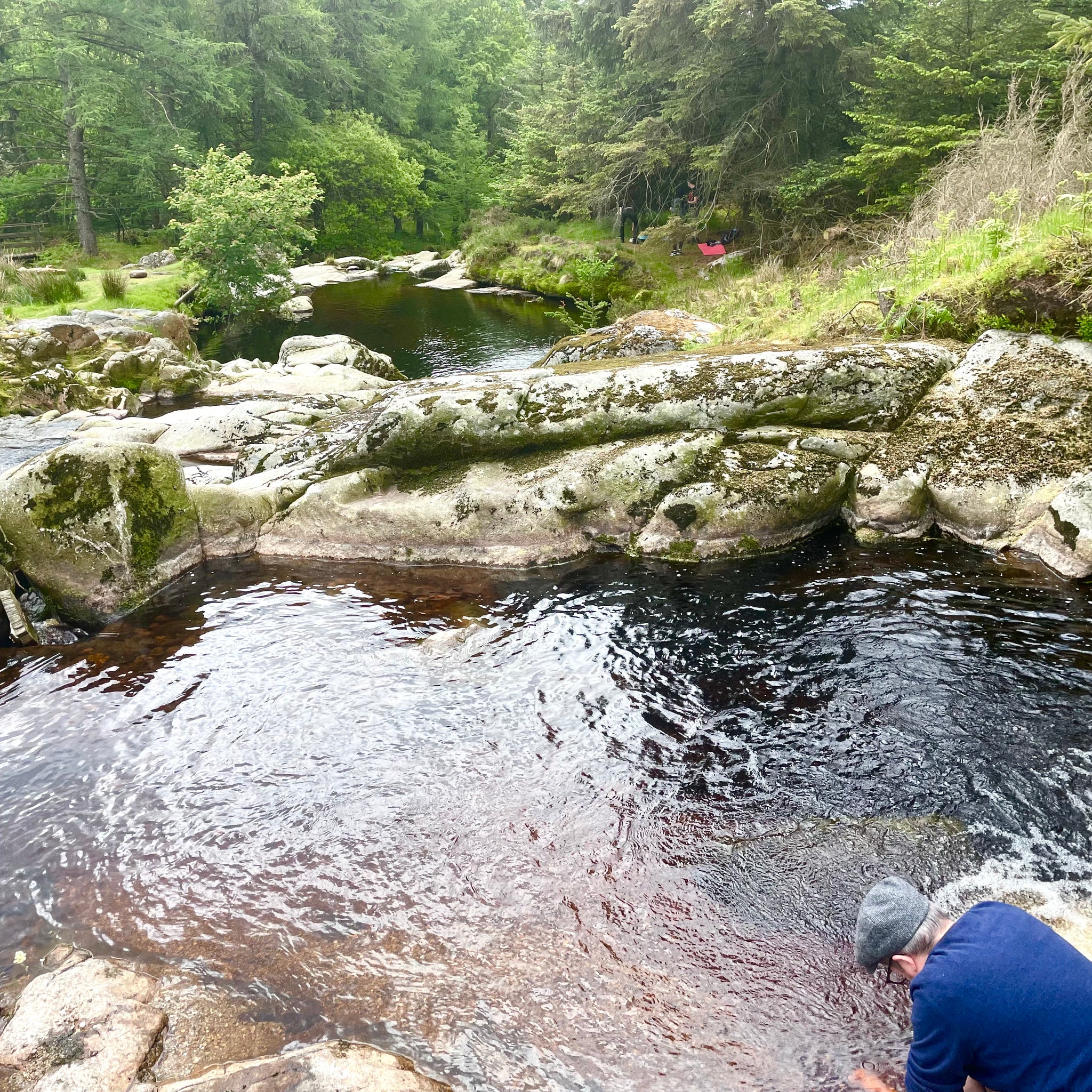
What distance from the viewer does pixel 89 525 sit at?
8.00 meters

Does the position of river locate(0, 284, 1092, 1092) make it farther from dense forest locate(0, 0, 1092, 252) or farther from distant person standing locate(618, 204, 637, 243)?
distant person standing locate(618, 204, 637, 243)

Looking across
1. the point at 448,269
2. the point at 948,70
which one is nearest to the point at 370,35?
the point at 448,269

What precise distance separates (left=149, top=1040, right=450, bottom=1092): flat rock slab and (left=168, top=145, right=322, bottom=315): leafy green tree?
26.1 m

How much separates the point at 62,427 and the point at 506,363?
10.7 metres

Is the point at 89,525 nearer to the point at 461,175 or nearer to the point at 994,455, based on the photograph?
the point at 994,455

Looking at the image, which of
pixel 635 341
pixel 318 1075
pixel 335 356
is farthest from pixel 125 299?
pixel 318 1075

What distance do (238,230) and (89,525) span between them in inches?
812

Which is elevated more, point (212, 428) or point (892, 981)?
point (212, 428)

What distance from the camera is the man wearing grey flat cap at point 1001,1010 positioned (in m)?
2.34

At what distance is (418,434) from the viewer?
923cm

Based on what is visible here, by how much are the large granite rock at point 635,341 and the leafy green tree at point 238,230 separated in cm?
1567

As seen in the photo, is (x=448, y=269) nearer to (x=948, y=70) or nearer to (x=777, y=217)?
(x=777, y=217)

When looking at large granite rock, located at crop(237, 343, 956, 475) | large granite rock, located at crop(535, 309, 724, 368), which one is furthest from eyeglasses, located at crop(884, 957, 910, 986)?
large granite rock, located at crop(535, 309, 724, 368)

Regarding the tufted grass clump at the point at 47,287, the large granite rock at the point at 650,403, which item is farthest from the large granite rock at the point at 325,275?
the large granite rock at the point at 650,403
